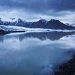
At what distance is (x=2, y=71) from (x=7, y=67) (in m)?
1.76

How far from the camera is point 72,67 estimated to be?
58.8ft

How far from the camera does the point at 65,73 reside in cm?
1583

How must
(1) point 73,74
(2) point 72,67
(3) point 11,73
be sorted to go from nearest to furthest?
1. (1) point 73,74
2. (3) point 11,73
3. (2) point 72,67

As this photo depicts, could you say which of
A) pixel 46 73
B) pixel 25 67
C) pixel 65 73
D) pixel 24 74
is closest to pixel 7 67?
pixel 25 67

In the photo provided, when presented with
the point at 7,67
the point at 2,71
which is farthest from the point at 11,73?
the point at 7,67

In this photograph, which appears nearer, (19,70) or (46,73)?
(46,73)

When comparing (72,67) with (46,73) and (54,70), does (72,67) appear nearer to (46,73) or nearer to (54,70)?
(54,70)

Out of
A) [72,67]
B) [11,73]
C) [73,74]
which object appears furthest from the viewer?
[72,67]

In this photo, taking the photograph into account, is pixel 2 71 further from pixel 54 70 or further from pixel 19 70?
pixel 54 70

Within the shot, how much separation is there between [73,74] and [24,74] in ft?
12.5

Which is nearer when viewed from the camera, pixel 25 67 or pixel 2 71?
pixel 2 71

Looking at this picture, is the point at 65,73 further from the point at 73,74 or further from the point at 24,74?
the point at 24,74

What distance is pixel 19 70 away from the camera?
17.5 meters

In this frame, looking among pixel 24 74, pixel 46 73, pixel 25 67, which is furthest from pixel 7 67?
pixel 46 73
